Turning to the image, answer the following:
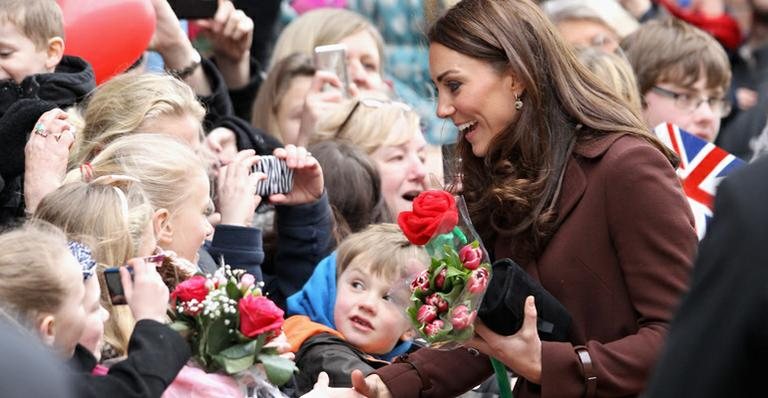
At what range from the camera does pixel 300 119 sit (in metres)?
6.88

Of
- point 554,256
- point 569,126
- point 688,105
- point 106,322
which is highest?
point 569,126

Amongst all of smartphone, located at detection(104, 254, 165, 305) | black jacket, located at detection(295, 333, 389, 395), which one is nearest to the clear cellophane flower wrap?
smartphone, located at detection(104, 254, 165, 305)

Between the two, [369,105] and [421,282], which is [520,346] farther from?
[369,105]

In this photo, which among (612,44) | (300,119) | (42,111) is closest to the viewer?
(42,111)

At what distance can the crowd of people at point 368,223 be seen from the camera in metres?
3.34

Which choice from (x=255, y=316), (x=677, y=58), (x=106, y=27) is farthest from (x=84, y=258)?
(x=677, y=58)

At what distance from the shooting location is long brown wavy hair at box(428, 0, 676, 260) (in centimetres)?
395

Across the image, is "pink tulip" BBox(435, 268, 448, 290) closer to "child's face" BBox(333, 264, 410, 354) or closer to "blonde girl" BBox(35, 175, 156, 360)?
"blonde girl" BBox(35, 175, 156, 360)

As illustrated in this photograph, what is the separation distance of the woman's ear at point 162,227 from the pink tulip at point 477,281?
111cm

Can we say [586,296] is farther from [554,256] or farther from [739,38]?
[739,38]

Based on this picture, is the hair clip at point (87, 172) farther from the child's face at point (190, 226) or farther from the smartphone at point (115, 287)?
the smartphone at point (115, 287)

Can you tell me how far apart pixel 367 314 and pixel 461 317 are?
4.57ft

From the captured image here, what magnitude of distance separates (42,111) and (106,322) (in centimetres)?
96

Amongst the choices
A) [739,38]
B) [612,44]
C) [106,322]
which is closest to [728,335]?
[106,322]
